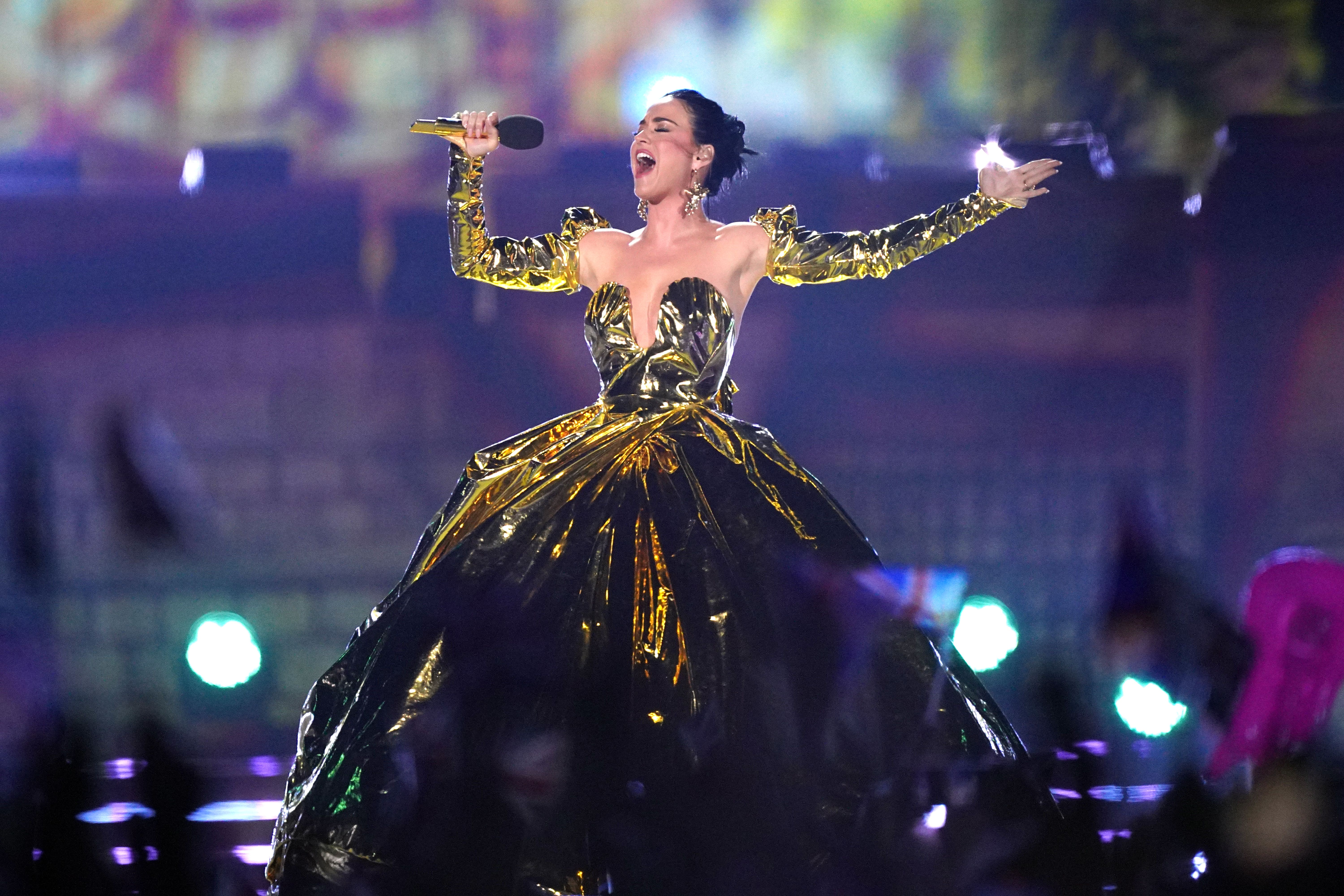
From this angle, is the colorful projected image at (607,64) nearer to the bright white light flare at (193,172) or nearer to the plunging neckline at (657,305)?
the bright white light flare at (193,172)

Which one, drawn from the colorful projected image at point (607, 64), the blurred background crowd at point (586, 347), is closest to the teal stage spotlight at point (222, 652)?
the blurred background crowd at point (586, 347)

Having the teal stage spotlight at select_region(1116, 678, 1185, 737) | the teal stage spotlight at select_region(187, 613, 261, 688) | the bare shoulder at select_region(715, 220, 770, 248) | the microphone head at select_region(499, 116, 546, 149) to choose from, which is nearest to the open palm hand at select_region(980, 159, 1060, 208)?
the bare shoulder at select_region(715, 220, 770, 248)

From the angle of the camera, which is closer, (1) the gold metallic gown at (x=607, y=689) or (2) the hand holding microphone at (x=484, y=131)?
(1) the gold metallic gown at (x=607, y=689)

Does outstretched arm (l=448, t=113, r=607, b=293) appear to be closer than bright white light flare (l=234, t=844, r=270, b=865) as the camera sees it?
No

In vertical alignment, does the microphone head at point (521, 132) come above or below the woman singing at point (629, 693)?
above

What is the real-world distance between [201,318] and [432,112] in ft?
3.62

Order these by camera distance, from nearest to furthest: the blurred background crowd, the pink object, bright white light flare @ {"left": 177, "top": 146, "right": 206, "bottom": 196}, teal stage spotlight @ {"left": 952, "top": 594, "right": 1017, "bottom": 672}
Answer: the pink object → teal stage spotlight @ {"left": 952, "top": 594, "right": 1017, "bottom": 672} → the blurred background crowd → bright white light flare @ {"left": 177, "top": 146, "right": 206, "bottom": 196}

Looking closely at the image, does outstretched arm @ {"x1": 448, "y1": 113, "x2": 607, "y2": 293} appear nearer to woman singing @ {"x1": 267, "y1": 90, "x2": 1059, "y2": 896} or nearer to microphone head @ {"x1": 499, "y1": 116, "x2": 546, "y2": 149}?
microphone head @ {"x1": 499, "y1": 116, "x2": 546, "y2": 149}

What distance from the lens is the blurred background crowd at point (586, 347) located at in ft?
12.1

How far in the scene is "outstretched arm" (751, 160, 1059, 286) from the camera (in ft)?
7.94

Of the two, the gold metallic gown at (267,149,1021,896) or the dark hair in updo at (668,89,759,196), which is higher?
the dark hair in updo at (668,89,759,196)

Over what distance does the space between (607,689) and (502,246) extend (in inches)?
39.3

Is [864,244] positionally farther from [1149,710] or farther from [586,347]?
[586,347]

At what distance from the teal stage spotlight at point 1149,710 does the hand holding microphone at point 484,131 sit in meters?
2.04
